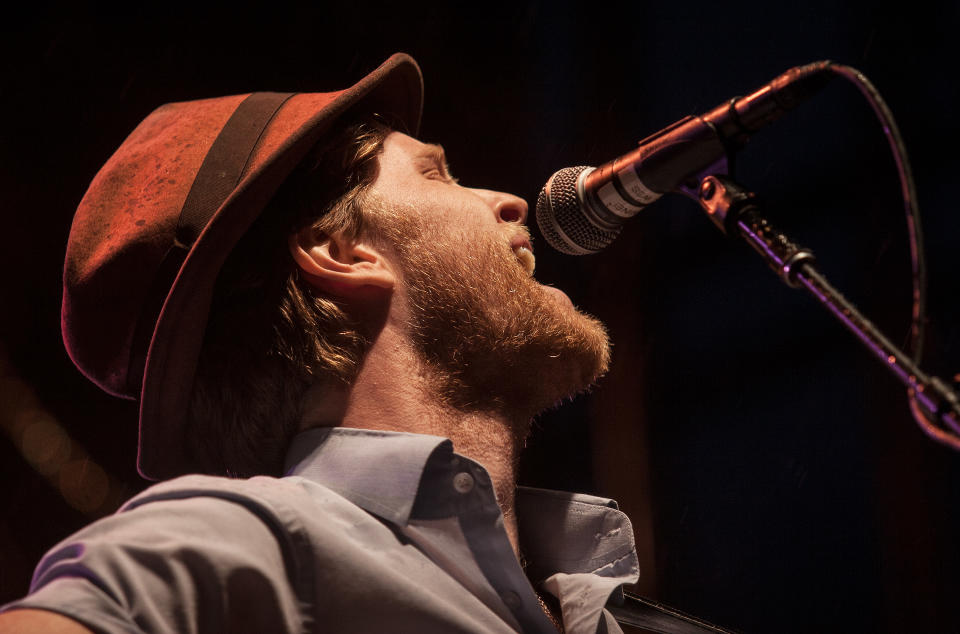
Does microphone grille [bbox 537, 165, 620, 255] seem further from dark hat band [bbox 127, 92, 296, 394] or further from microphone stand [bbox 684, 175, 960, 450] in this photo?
dark hat band [bbox 127, 92, 296, 394]

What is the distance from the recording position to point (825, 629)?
2152 millimetres

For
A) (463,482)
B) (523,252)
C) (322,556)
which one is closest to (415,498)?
(463,482)

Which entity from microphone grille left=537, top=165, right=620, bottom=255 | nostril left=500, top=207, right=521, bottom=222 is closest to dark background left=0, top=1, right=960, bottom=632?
nostril left=500, top=207, right=521, bottom=222

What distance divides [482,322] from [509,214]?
0.34 metres

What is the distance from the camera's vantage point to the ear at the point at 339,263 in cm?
156

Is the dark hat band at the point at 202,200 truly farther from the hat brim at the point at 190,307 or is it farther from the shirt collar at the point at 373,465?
the shirt collar at the point at 373,465

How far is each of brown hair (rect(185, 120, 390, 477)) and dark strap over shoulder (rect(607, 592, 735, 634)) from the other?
791mm

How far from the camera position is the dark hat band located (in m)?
1.42

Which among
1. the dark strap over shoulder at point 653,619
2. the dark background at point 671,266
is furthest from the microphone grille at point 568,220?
the dark background at point 671,266

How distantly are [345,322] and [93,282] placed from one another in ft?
1.64

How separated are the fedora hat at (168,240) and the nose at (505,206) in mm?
369

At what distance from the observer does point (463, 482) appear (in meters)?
1.24

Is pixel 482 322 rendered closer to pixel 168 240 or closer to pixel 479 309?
pixel 479 309

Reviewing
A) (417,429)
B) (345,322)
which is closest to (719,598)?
(417,429)
